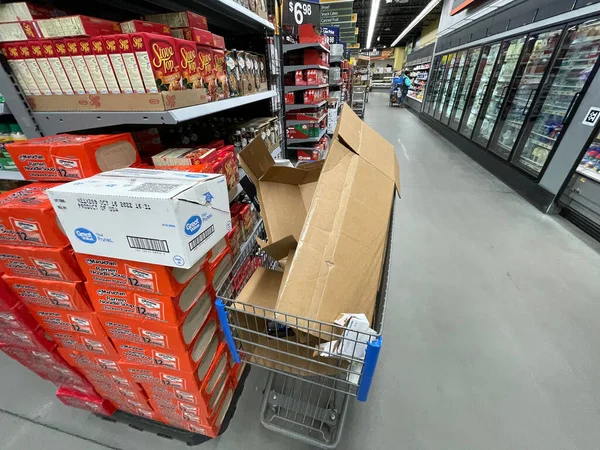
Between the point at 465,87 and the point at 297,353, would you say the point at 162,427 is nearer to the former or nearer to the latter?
the point at 297,353

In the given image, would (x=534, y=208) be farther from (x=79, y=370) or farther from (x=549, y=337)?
(x=79, y=370)

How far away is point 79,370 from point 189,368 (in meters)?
0.65

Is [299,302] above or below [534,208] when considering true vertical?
above

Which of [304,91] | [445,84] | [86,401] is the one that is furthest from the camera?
[445,84]

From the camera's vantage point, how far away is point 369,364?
2.19 feet

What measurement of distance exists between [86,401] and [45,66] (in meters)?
1.43

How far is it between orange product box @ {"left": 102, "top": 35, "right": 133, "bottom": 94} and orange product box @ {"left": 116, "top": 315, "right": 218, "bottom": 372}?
88 centimetres

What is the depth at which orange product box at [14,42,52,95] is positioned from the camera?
907mm

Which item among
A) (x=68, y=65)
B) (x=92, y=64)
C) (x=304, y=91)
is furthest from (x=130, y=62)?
(x=304, y=91)

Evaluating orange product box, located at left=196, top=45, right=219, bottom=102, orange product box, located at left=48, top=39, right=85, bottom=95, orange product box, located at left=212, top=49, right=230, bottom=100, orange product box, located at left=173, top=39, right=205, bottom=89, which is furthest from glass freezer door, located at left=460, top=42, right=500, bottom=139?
orange product box, located at left=48, top=39, right=85, bottom=95

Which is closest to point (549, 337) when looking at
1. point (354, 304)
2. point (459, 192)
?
point (354, 304)

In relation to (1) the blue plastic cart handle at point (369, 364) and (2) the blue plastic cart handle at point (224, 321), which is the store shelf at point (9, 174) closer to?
(2) the blue plastic cart handle at point (224, 321)

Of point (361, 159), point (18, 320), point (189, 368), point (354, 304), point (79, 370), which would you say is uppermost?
point (361, 159)

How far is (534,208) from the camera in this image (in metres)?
3.28
